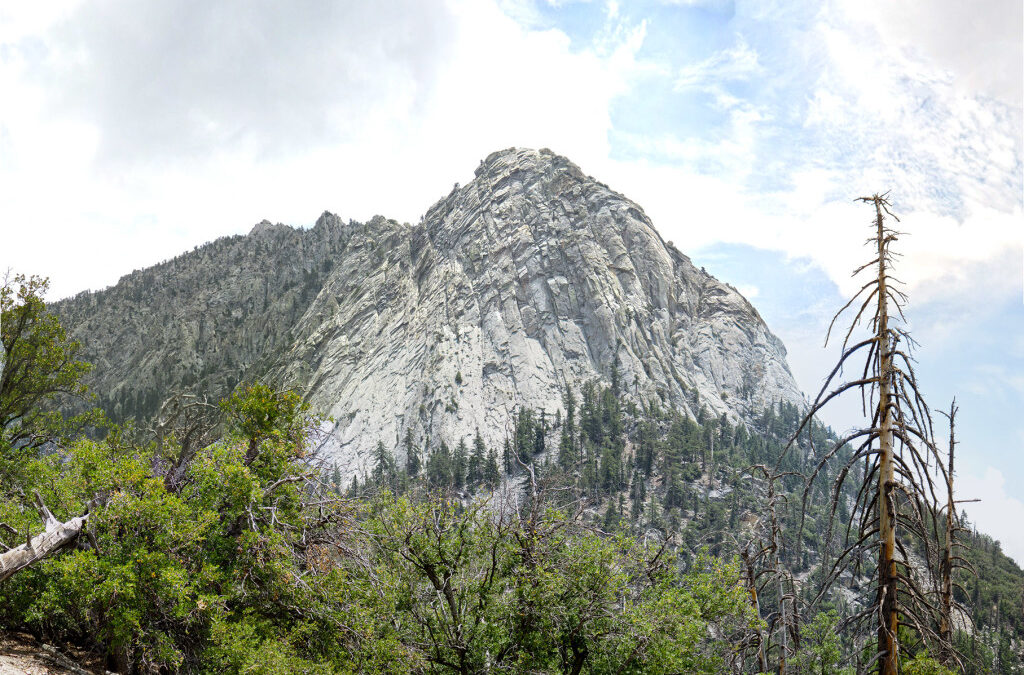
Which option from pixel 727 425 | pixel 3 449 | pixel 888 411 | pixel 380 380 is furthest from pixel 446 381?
pixel 888 411

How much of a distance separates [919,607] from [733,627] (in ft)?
37.1

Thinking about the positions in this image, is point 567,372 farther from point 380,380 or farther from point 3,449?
point 3,449

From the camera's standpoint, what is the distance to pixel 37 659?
12.8m

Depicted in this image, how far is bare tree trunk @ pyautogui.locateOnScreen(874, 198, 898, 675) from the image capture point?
6.98 m

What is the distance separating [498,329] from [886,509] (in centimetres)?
16260

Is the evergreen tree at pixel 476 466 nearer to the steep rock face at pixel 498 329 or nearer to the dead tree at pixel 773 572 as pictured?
the steep rock face at pixel 498 329

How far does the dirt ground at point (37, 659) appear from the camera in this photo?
39.4ft

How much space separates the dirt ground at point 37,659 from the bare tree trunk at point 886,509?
556 inches

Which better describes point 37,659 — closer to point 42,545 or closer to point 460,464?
point 42,545

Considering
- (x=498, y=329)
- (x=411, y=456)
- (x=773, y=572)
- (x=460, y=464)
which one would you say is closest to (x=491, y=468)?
(x=460, y=464)

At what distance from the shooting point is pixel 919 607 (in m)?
7.18

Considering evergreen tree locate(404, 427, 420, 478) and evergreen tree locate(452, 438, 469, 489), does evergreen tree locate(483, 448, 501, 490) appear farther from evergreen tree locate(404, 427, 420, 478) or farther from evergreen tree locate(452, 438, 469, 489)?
evergreen tree locate(404, 427, 420, 478)

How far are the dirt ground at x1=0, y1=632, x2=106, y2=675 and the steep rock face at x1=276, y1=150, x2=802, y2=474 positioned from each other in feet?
433

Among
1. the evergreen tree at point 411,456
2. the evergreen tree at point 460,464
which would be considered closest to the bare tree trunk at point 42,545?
the evergreen tree at point 460,464
